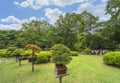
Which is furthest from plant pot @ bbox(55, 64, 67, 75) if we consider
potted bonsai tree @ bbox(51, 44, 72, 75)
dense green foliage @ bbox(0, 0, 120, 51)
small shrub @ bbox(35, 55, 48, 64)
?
dense green foliage @ bbox(0, 0, 120, 51)

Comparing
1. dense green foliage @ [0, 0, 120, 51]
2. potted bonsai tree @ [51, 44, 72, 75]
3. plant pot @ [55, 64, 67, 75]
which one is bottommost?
plant pot @ [55, 64, 67, 75]

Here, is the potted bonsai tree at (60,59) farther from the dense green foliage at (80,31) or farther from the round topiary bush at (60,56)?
the dense green foliage at (80,31)

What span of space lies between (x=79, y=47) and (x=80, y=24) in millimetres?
4542

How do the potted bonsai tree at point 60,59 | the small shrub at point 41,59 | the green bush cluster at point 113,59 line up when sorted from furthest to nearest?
the small shrub at point 41,59 → the green bush cluster at point 113,59 → the potted bonsai tree at point 60,59

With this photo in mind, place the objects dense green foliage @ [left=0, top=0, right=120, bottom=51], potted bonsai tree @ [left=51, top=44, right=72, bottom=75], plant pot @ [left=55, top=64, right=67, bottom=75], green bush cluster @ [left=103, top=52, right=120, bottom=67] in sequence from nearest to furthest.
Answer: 1. plant pot @ [left=55, top=64, right=67, bottom=75]
2. potted bonsai tree @ [left=51, top=44, right=72, bottom=75]
3. green bush cluster @ [left=103, top=52, right=120, bottom=67]
4. dense green foliage @ [left=0, top=0, right=120, bottom=51]

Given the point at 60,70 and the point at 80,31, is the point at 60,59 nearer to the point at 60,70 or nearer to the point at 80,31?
the point at 60,70

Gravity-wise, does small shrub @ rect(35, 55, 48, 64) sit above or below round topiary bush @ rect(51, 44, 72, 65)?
below

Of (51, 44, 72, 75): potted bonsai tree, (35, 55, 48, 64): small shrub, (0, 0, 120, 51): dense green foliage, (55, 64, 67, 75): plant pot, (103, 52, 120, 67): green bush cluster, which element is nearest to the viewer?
(55, 64, 67, 75): plant pot

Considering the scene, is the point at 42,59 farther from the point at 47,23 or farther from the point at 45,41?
the point at 47,23

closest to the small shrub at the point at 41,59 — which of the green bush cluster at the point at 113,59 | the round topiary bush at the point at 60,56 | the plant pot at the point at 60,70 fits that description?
the green bush cluster at the point at 113,59

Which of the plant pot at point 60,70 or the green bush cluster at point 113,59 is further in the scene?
the green bush cluster at point 113,59

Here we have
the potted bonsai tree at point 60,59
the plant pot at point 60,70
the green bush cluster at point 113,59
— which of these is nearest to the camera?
the plant pot at point 60,70

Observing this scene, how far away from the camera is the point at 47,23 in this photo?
1633 inches

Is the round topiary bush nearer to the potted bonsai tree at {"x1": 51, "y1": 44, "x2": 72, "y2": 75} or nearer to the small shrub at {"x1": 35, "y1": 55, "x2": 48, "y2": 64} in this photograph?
the potted bonsai tree at {"x1": 51, "y1": 44, "x2": 72, "y2": 75}
